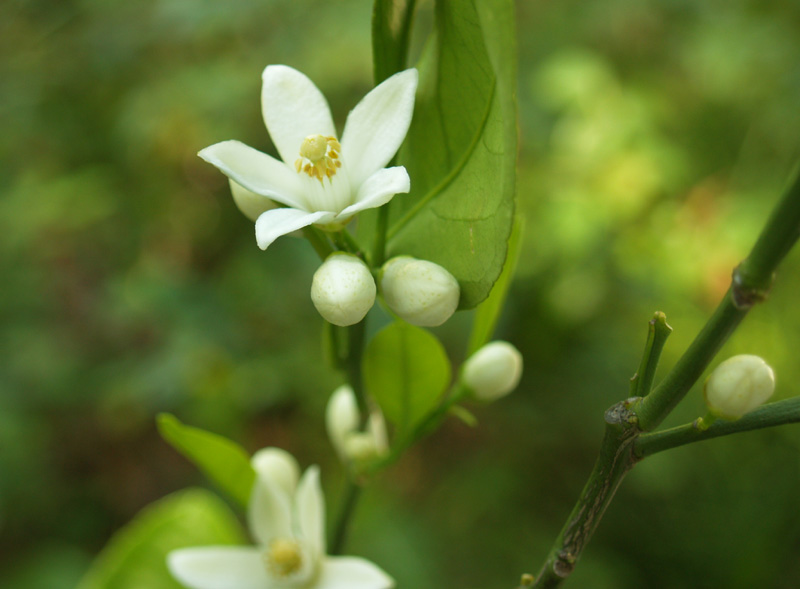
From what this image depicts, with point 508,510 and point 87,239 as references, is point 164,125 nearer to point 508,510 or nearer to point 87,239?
point 87,239

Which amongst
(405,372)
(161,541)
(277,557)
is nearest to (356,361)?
(405,372)

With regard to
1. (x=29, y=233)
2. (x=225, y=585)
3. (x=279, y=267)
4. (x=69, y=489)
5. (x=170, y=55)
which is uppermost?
(x=170, y=55)

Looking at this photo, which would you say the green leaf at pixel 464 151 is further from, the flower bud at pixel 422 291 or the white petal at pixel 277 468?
the white petal at pixel 277 468

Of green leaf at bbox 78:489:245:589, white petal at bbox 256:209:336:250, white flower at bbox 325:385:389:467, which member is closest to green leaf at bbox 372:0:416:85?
white petal at bbox 256:209:336:250

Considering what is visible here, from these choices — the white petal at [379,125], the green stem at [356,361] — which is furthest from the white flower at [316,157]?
the green stem at [356,361]

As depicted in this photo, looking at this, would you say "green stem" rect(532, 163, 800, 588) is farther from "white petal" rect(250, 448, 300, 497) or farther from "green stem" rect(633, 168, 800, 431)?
"white petal" rect(250, 448, 300, 497)

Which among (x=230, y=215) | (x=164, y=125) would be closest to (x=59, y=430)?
(x=230, y=215)
